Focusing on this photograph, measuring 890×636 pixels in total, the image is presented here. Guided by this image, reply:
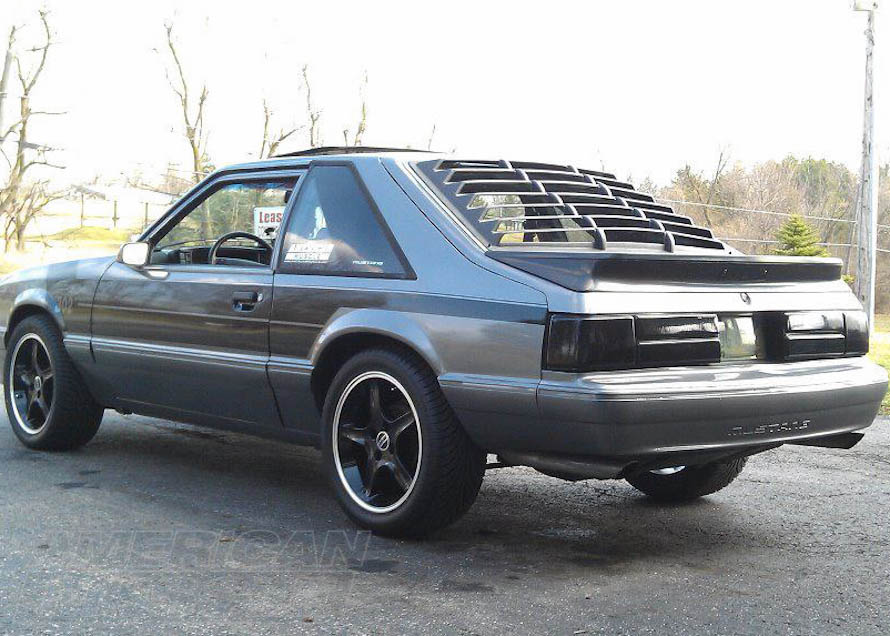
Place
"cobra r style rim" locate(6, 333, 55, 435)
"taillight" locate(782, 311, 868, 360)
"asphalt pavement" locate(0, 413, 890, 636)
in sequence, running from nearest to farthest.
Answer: "asphalt pavement" locate(0, 413, 890, 636), "taillight" locate(782, 311, 868, 360), "cobra r style rim" locate(6, 333, 55, 435)

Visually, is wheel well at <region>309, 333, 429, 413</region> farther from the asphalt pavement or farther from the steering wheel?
the steering wheel

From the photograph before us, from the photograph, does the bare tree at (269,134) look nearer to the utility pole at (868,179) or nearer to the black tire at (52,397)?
the utility pole at (868,179)

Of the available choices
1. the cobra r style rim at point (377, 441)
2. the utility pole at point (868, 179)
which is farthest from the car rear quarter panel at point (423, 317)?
→ the utility pole at point (868, 179)

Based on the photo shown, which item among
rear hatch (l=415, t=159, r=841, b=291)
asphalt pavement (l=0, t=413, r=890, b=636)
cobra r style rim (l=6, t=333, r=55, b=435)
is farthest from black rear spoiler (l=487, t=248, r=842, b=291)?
cobra r style rim (l=6, t=333, r=55, b=435)

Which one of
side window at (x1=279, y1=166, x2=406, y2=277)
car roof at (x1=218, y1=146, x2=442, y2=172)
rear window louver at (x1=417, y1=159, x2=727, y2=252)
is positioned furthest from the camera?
car roof at (x1=218, y1=146, x2=442, y2=172)

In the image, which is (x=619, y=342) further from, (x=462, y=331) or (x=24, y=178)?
(x=24, y=178)

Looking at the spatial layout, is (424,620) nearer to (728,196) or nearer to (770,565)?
(770,565)

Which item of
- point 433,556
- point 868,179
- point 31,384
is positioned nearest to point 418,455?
point 433,556

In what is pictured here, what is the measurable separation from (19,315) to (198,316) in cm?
182

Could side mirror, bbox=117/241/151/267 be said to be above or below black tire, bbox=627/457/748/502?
above

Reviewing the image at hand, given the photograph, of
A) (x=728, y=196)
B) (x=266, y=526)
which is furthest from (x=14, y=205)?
(x=266, y=526)

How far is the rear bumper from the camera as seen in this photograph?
147 inches

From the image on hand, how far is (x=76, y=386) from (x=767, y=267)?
3.76 m

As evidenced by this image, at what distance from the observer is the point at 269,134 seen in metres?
32.1
